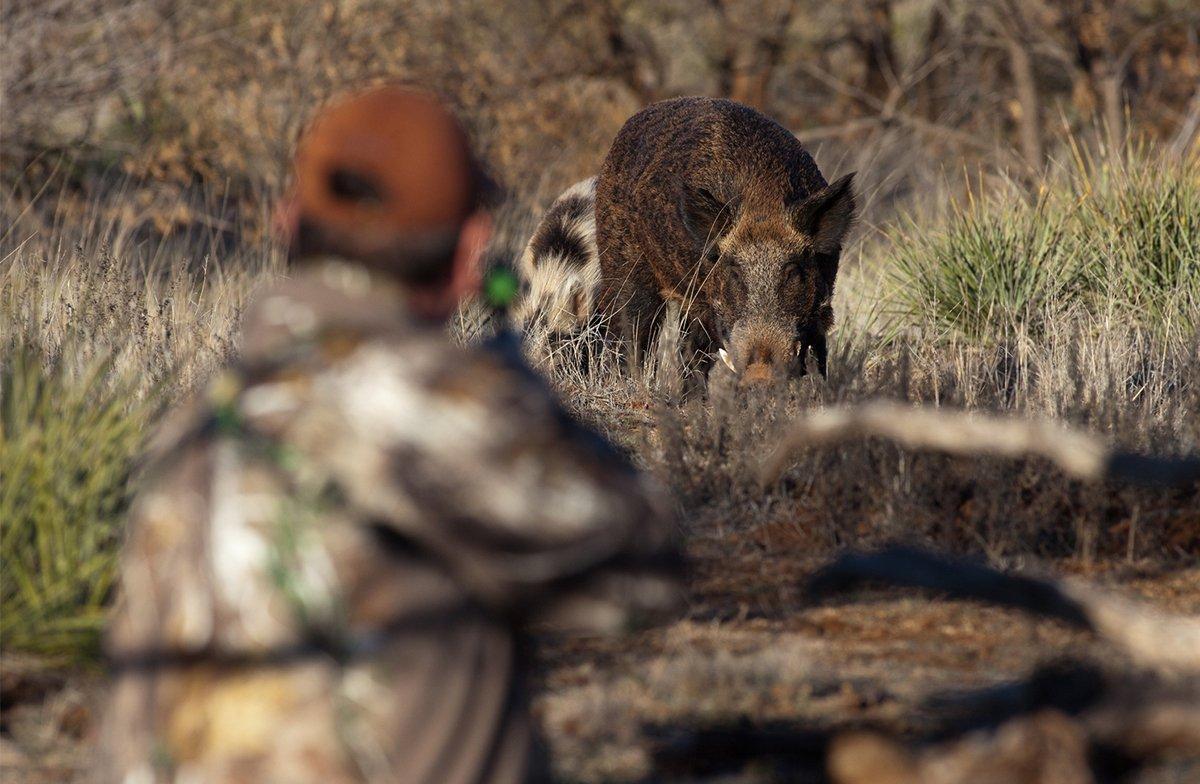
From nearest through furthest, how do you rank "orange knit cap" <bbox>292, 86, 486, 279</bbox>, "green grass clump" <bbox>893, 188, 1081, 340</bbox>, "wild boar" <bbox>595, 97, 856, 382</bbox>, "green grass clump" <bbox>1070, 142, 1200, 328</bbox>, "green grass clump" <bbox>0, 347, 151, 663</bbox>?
"orange knit cap" <bbox>292, 86, 486, 279</bbox> → "green grass clump" <bbox>0, 347, 151, 663</bbox> → "wild boar" <bbox>595, 97, 856, 382</bbox> → "green grass clump" <bbox>1070, 142, 1200, 328</bbox> → "green grass clump" <bbox>893, 188, 1081, 340</bbox>

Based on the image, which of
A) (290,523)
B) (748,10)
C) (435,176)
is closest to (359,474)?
(290,523)

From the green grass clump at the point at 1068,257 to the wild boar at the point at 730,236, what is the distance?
35.6 inches

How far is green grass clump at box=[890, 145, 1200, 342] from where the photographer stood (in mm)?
7215

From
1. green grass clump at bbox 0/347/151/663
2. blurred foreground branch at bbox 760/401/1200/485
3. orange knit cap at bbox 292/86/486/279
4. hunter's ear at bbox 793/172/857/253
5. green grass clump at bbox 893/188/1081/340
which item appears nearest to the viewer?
orange knit cap at bbox 292/86/486/279

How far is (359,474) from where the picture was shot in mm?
1759

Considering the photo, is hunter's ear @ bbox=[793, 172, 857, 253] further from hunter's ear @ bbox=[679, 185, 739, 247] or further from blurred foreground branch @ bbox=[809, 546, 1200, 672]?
blurred foreground branch @ bbox=[809, 546, 1200, 672]

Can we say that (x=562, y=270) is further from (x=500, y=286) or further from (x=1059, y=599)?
(x=500, y=286)

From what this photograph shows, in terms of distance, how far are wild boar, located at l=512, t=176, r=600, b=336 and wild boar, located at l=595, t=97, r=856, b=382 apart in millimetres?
309

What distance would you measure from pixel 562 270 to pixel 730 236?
1.37 metres

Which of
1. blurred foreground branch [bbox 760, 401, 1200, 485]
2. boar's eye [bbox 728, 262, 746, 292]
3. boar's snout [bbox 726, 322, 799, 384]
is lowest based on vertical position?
boar's snout [bbox 726, 322, 799, 384]

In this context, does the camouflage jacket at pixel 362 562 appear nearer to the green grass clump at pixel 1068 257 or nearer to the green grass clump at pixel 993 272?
the green grass clump at pixel 1068 257

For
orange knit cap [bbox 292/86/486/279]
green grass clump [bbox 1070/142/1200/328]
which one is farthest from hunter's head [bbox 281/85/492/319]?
green grass clump [bbox 1070/142/1200/328]

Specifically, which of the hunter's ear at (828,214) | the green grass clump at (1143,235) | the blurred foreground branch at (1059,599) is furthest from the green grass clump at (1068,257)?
the blurred foreground branch at (1059,599)

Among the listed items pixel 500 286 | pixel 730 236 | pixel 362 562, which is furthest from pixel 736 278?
pixel 362 562
